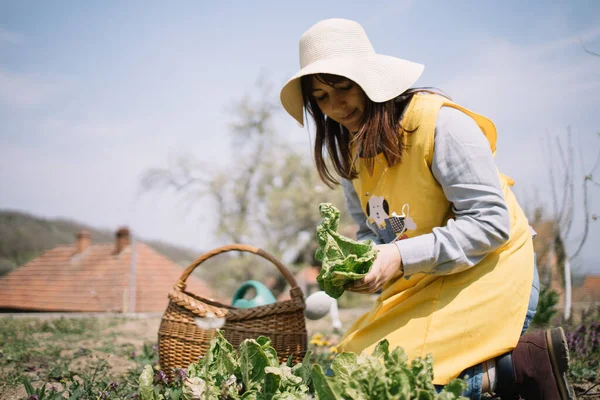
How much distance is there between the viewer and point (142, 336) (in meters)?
4.43

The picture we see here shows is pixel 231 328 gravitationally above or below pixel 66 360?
above

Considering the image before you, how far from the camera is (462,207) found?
1.87 meters

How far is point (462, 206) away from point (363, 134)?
1.62 feet

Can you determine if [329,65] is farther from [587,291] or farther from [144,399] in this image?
[587,291]

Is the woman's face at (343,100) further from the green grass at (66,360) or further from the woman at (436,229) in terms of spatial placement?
the green grass at (66,360)

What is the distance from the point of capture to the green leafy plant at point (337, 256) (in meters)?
1.66

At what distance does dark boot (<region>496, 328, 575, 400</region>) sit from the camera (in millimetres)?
1779

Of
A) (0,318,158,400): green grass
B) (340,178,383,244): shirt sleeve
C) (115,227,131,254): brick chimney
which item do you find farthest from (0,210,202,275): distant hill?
(340,178,383,244): shirt sleeve

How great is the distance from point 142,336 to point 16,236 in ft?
38.1

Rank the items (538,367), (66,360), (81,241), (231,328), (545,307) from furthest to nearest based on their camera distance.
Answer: (81,241), (545,307), (66,360), (231,328), (538,367)

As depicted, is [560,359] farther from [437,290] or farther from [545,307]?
[545,307]

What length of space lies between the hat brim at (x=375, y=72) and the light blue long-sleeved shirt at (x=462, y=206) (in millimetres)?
215

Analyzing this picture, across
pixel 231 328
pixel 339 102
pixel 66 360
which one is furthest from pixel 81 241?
pixel 339 102

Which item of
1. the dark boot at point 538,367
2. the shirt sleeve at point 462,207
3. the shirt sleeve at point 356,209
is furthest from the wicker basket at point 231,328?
the dark boot at point 538,367
